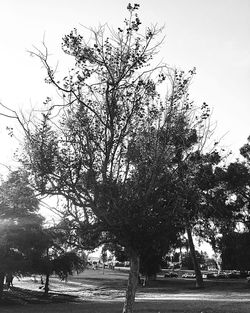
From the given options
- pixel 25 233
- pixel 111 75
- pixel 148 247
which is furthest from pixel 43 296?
pixel 111 75

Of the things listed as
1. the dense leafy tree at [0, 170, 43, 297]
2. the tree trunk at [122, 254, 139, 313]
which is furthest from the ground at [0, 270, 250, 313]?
the tree trunk at [122, 254, 139, 313]

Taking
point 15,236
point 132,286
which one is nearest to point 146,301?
point 15,236

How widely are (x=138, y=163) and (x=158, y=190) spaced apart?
1.47 meters

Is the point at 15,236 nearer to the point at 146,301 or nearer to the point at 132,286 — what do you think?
the point at 146,301

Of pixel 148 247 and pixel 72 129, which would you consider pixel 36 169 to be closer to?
pixel 72 129

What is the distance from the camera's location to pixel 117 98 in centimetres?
1467

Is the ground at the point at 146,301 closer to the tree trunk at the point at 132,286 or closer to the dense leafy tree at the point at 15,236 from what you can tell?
the dense leafy tree at the point at 15,236

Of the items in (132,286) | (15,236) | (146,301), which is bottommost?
(146,301)

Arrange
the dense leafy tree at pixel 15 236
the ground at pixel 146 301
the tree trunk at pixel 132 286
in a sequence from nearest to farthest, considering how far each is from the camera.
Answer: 1. the tree trunk at pixel 132 286
2. the ground at pixel 146 301
3. the dense leafy tree at pixel 15 236

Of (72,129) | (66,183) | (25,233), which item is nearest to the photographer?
(66,183)

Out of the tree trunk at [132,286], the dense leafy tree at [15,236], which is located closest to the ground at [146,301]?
the dense leafy tree at [15,236]

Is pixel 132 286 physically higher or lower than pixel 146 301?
higher

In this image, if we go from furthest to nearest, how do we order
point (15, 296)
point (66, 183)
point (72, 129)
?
point (15, 296)
point (72, 129)
point (66, 183)

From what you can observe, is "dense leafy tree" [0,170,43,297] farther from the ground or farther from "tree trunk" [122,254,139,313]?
"tree trunk" [122,254,139,313]
